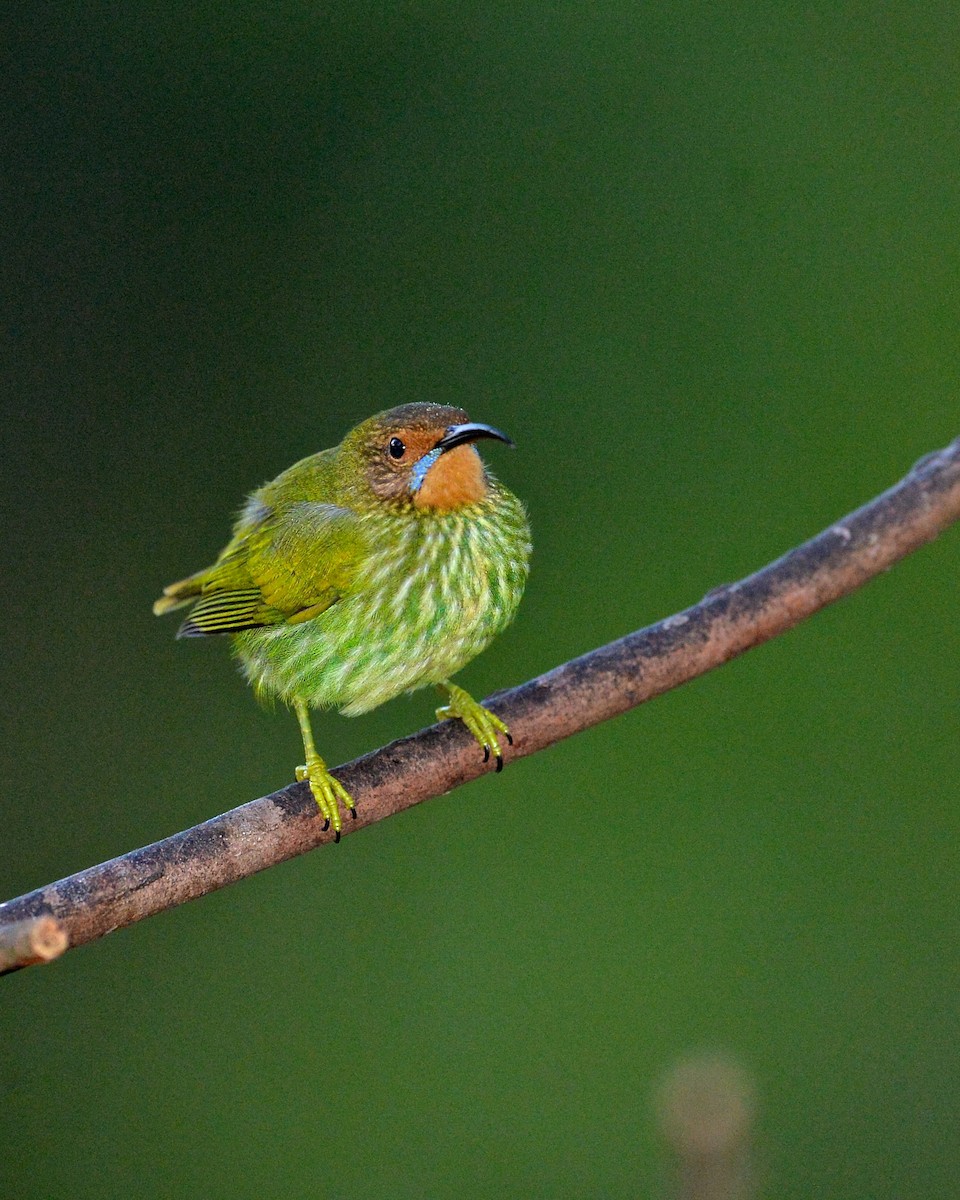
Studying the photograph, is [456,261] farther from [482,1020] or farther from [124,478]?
[482,1020]

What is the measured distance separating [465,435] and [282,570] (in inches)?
19.3

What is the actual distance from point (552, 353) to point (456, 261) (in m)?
0.45

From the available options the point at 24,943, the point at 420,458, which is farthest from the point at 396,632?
the point at 24,943

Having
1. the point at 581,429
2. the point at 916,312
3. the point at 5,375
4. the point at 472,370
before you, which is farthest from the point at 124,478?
the point at 916,312

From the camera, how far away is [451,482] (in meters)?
2.98

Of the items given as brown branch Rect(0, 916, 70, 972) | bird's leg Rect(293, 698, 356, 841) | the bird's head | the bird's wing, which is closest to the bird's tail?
the bird's wing

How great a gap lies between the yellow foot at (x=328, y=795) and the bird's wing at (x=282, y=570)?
0.36m

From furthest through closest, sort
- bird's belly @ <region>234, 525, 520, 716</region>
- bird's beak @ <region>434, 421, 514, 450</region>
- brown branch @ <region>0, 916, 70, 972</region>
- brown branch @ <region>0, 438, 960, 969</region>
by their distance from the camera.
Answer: bird's belly @ <region>234, 525, 520, 716</region> < bird's beak @ <region>434, 421, 514, 450</region> < brown branch @ <region>0, 438, 960, 969</region> < brown branch @ <region>0, 916, 70, 972</region>

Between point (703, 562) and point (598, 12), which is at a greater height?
point (598, 12)

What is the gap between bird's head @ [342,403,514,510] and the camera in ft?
9.57

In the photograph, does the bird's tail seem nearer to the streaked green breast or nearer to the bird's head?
the streaked green breast

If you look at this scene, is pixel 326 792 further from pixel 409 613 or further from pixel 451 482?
pixel 451 482

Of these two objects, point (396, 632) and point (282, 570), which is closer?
point (396, 632)

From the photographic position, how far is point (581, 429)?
5012mm
